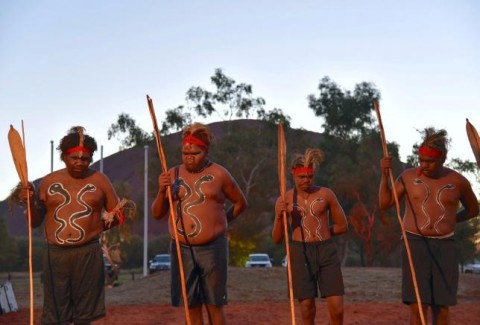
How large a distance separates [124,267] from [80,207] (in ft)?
204

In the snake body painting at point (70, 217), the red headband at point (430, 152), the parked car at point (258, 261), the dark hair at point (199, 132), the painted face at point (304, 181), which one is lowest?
the parked car at point (258, 261)

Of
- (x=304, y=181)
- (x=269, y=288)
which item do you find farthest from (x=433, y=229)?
(x=269, y=288)

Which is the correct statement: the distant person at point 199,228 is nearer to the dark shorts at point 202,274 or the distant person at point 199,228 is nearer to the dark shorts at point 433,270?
the dark shorts at point 202,274

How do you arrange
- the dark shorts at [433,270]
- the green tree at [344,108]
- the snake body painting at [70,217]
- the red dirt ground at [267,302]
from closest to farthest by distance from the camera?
→ the snake body painting at [70,217] → the dark shorts at [433,270] → the red dirt ground at [267,302] → the green tree at [344,108]

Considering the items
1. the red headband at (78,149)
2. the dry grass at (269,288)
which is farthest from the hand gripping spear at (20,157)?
the dry grass at (269,288)

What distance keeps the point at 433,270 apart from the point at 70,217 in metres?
3.41

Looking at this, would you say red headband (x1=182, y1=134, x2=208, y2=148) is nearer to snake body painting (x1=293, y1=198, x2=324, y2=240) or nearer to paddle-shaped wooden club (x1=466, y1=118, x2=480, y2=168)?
snake body painting (x1=293, y1=198, x2=324, y2=240)

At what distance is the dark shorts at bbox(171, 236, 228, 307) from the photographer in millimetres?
7941

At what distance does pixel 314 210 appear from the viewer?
902 cm

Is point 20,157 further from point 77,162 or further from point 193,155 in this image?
point 193,155

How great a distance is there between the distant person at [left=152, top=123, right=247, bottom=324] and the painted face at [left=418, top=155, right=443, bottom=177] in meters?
1.94

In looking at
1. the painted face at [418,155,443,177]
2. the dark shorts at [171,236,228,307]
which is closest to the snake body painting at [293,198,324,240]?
the painted face at [418,155,443,177]

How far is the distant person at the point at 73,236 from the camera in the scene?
310 inches

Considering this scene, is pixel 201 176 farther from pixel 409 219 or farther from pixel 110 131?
pixel 110 131
